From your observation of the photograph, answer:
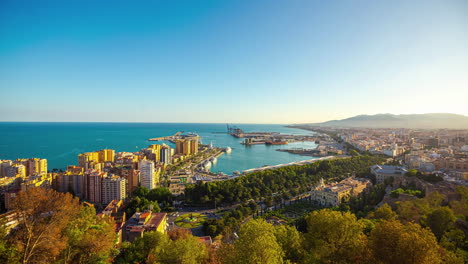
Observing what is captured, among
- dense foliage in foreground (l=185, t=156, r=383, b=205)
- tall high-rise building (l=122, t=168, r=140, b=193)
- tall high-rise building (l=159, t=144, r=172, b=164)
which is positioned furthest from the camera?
tall high-rise building (l=159, t=144, r=172, b=164)

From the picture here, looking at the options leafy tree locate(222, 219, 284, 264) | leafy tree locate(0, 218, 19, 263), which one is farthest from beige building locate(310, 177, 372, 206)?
leafy tree locate(0, 218, 19, 263)

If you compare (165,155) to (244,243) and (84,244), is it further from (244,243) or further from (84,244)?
(244,243)

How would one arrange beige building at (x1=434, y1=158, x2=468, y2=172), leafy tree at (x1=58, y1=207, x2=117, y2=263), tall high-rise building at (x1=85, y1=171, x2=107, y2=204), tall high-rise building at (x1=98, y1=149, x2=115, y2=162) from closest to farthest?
leafy tree at (x1=58, y1=207, x2=117, y2=263) < beige building at (x1=434, y1=158, x2=468, y2=172) < tall high-rise building at (x1=85, y1=171, x2=107, y2=204) < tall high-rise building at (x1=98, y1=149, x2=115, y2=162)

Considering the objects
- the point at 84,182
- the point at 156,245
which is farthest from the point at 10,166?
the point at 156,245

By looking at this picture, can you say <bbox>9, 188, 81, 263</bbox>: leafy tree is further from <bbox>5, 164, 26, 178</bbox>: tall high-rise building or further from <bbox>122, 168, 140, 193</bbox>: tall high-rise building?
<bbox>5, 164, 26, 178</bbox>: tall high-rise building

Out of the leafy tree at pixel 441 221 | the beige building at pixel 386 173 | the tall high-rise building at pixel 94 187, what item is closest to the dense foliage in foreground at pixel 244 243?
the leafy tree at pixel 441 221

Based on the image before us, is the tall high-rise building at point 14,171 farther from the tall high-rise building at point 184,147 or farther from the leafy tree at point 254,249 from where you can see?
the leafy tree at point 254,249

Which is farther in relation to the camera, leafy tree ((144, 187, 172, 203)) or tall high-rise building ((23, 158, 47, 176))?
tall high-rise building ((23, 158, 47, 176))
